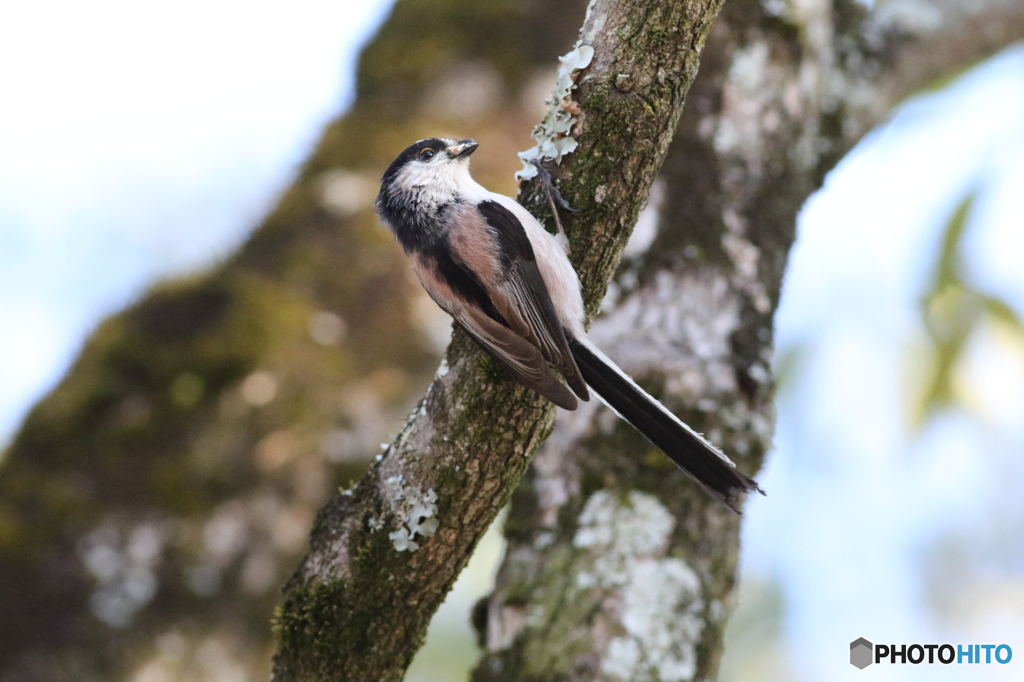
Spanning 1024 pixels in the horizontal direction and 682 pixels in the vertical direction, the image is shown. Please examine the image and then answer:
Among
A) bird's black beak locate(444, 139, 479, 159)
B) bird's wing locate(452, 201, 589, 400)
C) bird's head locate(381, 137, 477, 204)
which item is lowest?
bird's wing locate(452, 201, 589, 400)

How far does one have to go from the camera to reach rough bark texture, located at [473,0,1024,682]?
2.27m

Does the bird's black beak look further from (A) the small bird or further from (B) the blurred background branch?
(B) the blurred background branch

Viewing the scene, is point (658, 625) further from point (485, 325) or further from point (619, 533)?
point (485, 325)

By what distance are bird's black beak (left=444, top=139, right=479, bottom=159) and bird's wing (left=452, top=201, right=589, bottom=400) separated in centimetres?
38

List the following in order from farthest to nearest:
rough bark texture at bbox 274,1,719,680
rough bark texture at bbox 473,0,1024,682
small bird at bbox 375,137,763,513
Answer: rough bark texture at bbox 473,0,1024,682 → small bird at bbox 375,137,763,513 → rough bark texture at bbox 274,1,719,680

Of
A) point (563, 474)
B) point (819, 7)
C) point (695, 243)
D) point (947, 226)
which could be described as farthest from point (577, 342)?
point (947, 226)

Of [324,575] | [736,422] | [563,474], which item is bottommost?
[324,575]

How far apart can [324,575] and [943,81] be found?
3475 mm

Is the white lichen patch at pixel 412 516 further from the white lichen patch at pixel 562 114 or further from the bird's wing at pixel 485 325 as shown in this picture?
the white lichen patch at pixel 562 114

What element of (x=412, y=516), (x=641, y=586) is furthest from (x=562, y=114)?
(x=641, y=586)

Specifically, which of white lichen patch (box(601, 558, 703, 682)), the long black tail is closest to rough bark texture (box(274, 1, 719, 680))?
the long black tail

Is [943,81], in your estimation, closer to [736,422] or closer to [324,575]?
[736,422]

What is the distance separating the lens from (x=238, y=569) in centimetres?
282

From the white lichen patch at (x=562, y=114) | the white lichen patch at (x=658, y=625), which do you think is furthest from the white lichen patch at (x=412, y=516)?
the white lichen patch at (x=562, y=114)
